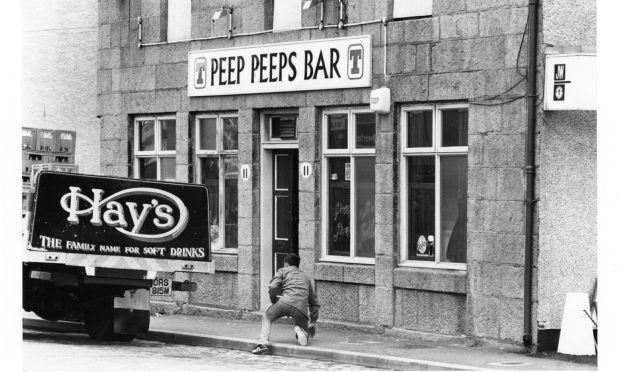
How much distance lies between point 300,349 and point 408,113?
3830mm

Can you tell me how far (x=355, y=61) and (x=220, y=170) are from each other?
3629 millimetres

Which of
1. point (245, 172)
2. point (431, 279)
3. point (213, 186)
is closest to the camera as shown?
point (431, 279)

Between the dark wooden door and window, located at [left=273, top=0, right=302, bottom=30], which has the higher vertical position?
window, located at [left=273, top=0, right=302, bottom=30]

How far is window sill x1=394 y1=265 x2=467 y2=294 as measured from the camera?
716 inches

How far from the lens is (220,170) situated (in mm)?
22203

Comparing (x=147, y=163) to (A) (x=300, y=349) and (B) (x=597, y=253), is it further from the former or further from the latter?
(B) (x=597, y=253)

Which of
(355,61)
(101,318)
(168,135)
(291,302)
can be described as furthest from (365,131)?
(101,318)

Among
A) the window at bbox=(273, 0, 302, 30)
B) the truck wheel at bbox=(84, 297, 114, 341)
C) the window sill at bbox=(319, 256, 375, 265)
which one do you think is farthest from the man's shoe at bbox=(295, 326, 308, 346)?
the window at bbox=(273, 0, 302, 30)

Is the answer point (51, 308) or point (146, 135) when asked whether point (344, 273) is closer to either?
point (51, 308)

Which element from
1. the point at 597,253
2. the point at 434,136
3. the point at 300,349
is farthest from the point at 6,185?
the point at 597,253

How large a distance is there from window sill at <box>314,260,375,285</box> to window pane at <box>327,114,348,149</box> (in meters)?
1.78

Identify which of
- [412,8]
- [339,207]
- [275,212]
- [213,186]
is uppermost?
[412,8]

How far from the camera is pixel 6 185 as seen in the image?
15312 mm

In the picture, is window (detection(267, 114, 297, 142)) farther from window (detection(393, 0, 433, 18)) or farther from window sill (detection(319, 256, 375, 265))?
window (detection(393, 0, 433, 18))
